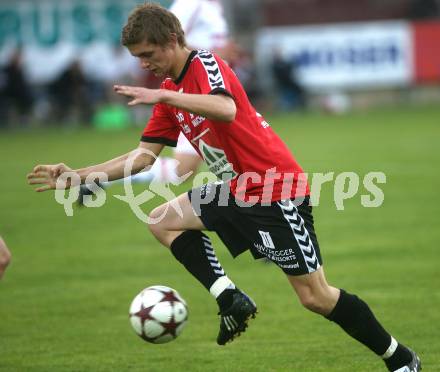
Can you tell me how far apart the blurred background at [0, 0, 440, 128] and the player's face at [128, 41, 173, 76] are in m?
20.8

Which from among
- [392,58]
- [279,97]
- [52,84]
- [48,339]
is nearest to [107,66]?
[52,84]

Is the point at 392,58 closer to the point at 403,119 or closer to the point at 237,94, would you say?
the point at 403,119

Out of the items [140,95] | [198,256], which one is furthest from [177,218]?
[140,95]

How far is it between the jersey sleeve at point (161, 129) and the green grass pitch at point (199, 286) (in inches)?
54.0

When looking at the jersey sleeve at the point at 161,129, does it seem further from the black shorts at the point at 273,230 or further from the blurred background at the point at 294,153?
the blurred background at the point at 294,153

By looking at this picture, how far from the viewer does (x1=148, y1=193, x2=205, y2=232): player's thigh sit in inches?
230

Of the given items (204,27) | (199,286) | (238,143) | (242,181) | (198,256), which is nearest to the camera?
(238,143)

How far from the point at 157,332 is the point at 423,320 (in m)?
2.14

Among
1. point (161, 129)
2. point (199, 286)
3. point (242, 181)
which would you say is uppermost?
point (161, 129)

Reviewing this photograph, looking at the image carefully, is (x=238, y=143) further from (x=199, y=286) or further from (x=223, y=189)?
(x=199, y=286)

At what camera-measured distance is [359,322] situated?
533cm

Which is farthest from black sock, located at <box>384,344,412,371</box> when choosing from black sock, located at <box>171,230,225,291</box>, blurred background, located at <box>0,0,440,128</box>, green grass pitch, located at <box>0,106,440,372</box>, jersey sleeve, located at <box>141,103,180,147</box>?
blurred background, located at <box>0,0,440,128</box>

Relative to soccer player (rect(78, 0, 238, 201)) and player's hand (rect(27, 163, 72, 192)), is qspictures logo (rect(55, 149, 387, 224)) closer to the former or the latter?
player's hand (rect(27, 163, 72, 192))

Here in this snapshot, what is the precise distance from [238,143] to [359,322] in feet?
3.83
